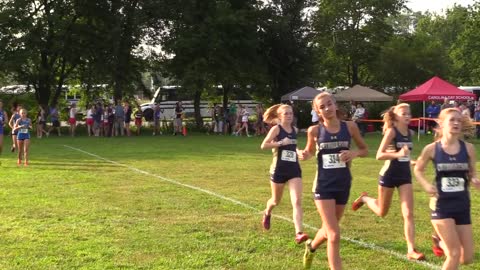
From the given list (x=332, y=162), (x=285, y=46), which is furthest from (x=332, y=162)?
(x=285, y=46)

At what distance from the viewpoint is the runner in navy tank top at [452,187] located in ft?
17.4

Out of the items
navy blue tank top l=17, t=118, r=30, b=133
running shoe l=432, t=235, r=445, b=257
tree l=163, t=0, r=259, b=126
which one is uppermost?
tree l=163, t=0, r=259, b=126

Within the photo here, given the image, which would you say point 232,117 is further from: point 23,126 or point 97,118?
point 23,126

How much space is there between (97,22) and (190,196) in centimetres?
2630

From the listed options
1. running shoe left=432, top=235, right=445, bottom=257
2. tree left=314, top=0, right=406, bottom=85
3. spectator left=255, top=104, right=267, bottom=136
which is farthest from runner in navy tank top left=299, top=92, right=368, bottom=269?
tree left=314, top=0, right=406, bottom=85

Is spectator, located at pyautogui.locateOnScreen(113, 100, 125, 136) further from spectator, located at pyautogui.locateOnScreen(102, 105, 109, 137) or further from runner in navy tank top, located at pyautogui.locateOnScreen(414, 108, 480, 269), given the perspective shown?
runner in navy tank top, located at pyautogui.locateOnScreen(414, 108, 480, 269)

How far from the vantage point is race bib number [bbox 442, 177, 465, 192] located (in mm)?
5379

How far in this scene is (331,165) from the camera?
6.00 metres

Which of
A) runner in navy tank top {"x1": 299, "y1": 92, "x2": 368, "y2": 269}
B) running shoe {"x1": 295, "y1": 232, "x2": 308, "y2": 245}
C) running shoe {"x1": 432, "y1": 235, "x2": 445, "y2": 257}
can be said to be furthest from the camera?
running shoe {"x1": 295, "y1": 232, "x2": 308, "y2": 245}

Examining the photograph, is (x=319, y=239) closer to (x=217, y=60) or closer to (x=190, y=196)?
(x=190, y=196)

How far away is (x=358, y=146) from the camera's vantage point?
20.8 feet

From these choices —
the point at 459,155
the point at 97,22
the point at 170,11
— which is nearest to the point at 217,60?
the point at 170,11

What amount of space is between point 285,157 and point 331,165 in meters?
2.10

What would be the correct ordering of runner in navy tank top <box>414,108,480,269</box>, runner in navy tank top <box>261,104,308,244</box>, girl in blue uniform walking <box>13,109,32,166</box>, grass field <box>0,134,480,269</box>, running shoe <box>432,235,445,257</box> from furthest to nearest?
1. girl in blue uniform walking <box>13,109,32,166</box>
2. runner in navy tank top <box>261,104,308,244</box>
3. grass field <box>0,134,480,269</box>
4. running shoe <box>432,235,445,257</box>
5. runner in navy tank top <box>414,108,480,269</box>
